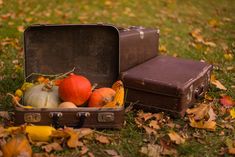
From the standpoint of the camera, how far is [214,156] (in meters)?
2.65

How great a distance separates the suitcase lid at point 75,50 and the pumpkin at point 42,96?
0.42 m

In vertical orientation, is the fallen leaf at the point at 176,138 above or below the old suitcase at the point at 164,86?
below

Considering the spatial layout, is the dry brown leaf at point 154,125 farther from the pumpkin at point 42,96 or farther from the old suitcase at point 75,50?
the pumpkin at point 42,96

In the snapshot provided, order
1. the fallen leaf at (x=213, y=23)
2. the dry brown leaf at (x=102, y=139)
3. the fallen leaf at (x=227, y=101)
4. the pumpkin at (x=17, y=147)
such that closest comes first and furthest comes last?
the pumpkin at (x=17, y=147) → the dry brown leaf at (x=102, y=139) → the fallen leaf at (x=227, y=101) → the fallen leaf at (x=213, y=23)

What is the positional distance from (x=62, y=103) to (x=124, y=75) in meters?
0.60

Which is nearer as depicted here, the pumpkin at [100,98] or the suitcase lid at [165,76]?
the pumpkin at [100,98]

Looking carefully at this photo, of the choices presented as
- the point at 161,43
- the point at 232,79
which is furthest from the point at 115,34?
the point at 161,43

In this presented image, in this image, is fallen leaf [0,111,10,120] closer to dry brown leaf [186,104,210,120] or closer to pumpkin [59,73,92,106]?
pumpkin [59,73,92,106]

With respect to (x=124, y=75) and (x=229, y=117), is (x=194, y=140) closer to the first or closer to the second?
(x=229, y=117)

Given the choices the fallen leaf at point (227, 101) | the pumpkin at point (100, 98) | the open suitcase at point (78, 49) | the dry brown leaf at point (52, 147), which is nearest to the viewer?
the dry brown leaf at point (52, 147)

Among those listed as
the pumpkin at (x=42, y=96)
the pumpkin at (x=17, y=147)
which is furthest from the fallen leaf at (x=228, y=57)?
the pumpkin at (x=17, y=147)

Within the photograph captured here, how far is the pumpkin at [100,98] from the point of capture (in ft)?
9.55

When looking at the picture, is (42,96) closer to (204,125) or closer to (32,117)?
(32,117)

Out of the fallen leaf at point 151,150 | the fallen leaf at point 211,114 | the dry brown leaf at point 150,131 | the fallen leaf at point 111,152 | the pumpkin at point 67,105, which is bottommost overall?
the fallen leaf at point 111,152
